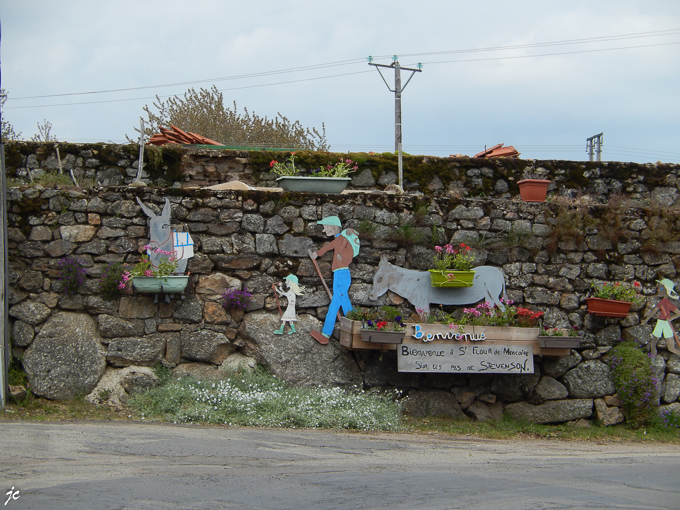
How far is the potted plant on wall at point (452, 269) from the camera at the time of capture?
8.24 metres

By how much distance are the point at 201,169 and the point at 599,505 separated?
706 cm

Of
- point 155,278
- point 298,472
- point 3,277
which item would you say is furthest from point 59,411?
point 298,472

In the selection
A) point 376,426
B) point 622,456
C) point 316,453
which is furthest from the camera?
point 376,426

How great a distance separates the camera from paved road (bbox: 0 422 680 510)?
444cm

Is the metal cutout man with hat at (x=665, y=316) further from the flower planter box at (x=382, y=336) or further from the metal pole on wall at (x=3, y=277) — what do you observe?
the metal pole on wall at (x=3, y=277)

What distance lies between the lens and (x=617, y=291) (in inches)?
338

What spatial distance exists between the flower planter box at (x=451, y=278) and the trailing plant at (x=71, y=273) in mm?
4421

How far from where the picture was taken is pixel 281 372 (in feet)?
25.9

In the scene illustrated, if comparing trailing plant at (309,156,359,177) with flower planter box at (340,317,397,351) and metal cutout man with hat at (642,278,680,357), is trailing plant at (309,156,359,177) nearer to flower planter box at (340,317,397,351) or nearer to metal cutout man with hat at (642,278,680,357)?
flower planter box at (340,317,397,351)

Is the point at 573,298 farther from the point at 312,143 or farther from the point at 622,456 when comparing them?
the point at 312,143

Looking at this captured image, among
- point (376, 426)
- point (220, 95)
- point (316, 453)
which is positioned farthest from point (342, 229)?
point (220, 95)

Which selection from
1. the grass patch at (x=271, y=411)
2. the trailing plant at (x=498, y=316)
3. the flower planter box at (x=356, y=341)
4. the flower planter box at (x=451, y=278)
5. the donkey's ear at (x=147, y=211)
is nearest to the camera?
the grass patch at (x=271, y=411)

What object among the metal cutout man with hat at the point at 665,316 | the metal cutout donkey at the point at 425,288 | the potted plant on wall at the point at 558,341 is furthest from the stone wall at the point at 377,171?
the potted plant on wall at the point at 558,341

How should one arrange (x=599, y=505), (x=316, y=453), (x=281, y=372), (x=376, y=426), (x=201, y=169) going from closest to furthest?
(x=599, y=505) → (x=316, y=453) → (x=376, y=426) → (x=281, y=372) → (x=201, y=169)
